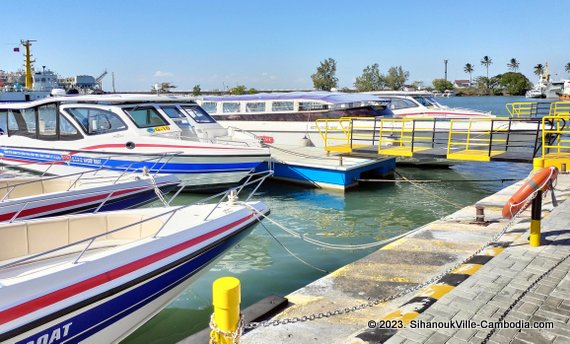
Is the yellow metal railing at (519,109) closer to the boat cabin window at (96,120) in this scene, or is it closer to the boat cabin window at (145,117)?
the boat cabin window at (145,117)

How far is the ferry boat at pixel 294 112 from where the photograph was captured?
18.3 meters

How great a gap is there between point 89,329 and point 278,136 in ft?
50.1

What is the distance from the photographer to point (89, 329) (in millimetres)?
3953

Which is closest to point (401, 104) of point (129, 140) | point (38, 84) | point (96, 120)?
point (129, 140)

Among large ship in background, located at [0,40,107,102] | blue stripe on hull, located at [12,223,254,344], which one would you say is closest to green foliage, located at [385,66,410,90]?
large ship in background, located at [0,40,107,102]

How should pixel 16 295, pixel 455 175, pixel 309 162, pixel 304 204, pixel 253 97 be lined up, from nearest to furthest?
pixel 16 295
pixel 304 204
pixel 309 162
pixel 455 175
pixel 253 97

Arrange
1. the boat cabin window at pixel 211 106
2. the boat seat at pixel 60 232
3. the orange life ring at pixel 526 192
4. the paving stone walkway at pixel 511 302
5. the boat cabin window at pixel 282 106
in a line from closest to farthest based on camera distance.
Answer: the paving stone walkway at pixel 511 302 < the boat seat at pixel 60 232 < the orange life ring at pixel 526 192 < the boat cabin window at pixel 282 106 < the boat cabin window at pixel 211 106

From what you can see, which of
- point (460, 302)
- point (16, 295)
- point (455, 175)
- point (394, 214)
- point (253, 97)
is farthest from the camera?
point (253, 97)

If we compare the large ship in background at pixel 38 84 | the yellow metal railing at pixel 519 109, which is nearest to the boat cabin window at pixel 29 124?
the yellow metal railing at pixel 519 109

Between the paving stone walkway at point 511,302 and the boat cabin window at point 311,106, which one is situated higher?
the boat cabin window at point 311,106

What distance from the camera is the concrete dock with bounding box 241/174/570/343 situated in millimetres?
4004

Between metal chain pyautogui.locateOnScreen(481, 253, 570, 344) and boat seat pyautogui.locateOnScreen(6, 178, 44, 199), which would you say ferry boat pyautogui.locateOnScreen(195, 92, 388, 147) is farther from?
metal chain pyautogui.locateOnScreen(481, 253, 570, 344)

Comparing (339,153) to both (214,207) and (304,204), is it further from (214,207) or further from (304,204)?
(214,207)

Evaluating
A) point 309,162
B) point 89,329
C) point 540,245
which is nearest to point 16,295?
point 89,329
